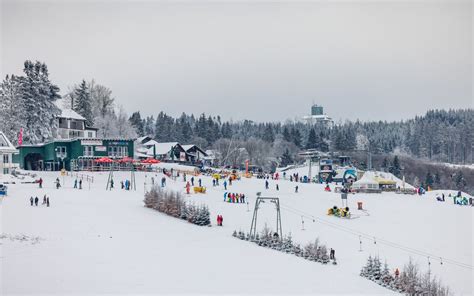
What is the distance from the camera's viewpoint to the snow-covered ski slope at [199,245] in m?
21.9

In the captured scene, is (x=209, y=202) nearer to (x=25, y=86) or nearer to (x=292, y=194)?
(x=292, y=194)

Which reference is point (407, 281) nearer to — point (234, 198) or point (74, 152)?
point (234, 198)

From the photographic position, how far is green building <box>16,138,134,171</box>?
64812mm

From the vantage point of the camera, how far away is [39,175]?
57125 millimetres

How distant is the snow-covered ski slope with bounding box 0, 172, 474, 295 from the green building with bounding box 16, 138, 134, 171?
498 inches

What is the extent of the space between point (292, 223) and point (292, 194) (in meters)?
12.5

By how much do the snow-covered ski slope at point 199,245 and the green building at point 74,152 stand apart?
1265 centimetres

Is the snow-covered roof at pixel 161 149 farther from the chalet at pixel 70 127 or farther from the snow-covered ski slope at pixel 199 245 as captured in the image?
the snow-covered ski slope at pixel 199 245

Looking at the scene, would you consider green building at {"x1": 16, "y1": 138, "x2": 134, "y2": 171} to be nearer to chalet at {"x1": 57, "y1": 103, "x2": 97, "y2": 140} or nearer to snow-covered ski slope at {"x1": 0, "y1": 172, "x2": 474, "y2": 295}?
chalet at {"x1": 57, "y1": 103, "x2": 97, "y2": 140}

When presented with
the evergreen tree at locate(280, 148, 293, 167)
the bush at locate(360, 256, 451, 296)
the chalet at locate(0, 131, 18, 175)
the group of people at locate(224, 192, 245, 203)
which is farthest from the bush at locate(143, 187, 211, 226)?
the evergreen tree at locate(280, 148, 293, 167)

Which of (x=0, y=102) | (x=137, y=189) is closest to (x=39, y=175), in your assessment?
(x=137, y=189)

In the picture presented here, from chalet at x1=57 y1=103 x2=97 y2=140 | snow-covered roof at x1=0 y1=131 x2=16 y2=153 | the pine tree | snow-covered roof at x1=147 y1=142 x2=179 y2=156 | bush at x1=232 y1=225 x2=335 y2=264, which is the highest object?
the pine tree

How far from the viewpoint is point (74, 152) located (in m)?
65.3

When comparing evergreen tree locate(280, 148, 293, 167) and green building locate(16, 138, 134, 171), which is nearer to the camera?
green building locate(16, 138, 134, 171)
